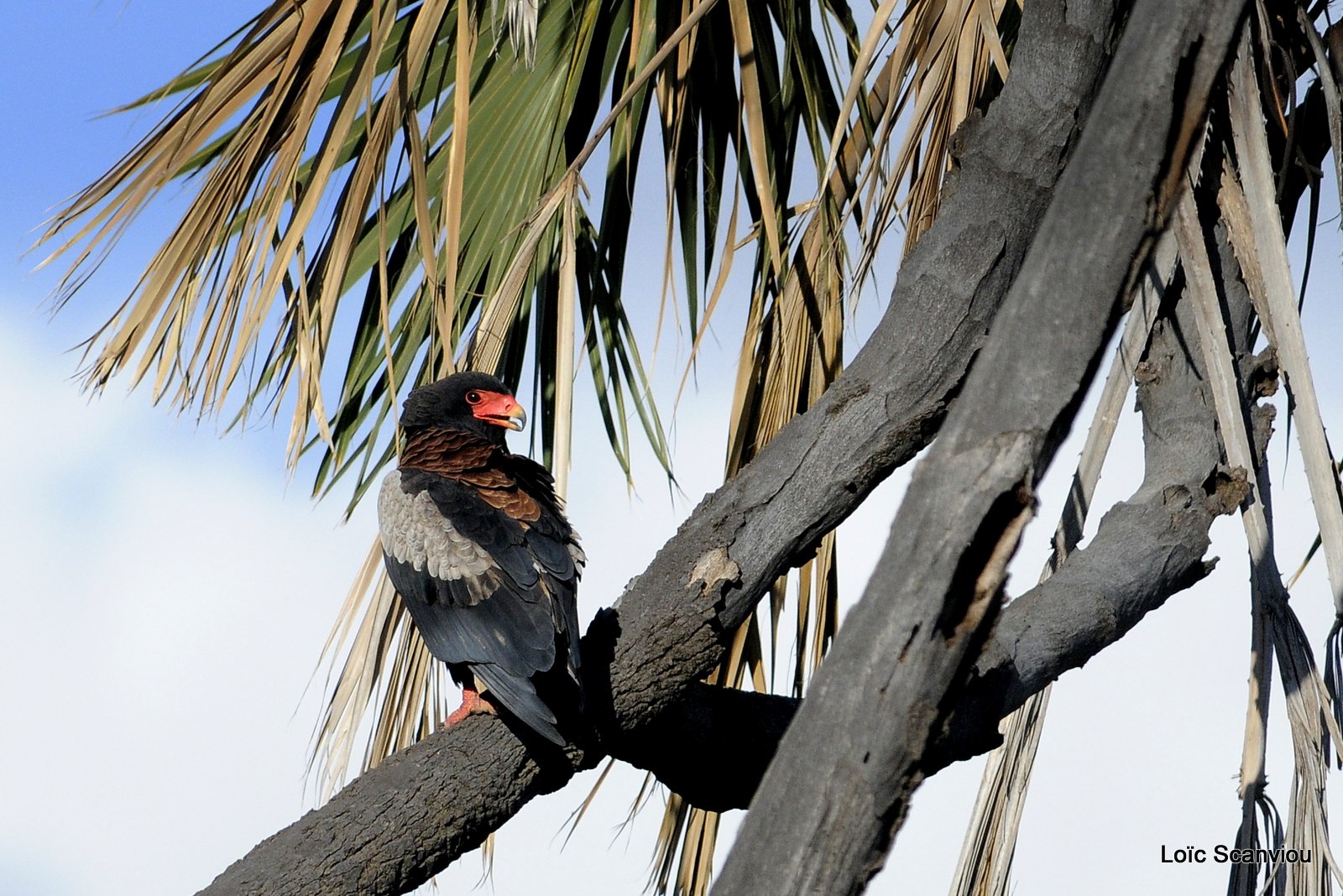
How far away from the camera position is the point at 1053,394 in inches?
63.9

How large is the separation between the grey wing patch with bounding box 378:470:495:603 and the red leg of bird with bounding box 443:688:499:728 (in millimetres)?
223

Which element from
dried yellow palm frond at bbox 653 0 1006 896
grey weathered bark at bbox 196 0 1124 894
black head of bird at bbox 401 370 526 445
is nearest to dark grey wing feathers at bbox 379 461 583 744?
grey weathered bark at bbox 196 0 1124 894

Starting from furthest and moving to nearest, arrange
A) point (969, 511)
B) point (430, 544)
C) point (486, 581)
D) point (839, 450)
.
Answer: point (430, 544) → point (486, 581) → point (839, 450) → point (969, 511)

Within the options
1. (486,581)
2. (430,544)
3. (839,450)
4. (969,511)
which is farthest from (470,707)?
(969,511)

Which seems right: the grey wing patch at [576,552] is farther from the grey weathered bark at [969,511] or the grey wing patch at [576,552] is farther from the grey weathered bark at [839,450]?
the grey weathered bark at [969,511]

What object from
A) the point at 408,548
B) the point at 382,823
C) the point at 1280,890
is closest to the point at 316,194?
the point at 408,548

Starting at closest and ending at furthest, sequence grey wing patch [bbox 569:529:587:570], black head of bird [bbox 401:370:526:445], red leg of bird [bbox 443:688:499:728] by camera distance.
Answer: red leg of bird [bbox 443:688:499:728], grey wing patch [bbox 569:529:587:570], black head of bird [bbox 401:370:526:445]

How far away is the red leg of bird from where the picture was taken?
2717 millimetres

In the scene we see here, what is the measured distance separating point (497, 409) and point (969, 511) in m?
2.19

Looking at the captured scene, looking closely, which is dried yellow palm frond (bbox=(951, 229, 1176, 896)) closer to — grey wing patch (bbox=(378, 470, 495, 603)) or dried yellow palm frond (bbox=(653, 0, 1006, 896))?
dried yellow palm frond (bbox=(653, 0, 1006, 896))

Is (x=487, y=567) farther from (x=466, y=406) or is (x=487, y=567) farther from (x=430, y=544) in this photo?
(x=466, y=406)

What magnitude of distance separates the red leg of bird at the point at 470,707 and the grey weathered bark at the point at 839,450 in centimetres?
4

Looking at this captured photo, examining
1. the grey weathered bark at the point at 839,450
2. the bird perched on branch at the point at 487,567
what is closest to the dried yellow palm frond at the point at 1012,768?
the grey weathered bark at the point at 839,450

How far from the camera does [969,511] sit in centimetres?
Result: 159
